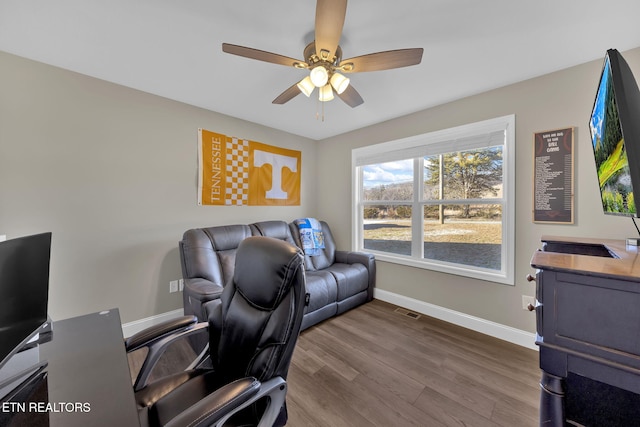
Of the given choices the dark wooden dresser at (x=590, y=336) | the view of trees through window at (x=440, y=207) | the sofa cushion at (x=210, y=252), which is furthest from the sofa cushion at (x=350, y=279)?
the dark wooden dresser at (x=590, y=336)

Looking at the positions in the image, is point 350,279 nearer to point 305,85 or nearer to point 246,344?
point 246,344

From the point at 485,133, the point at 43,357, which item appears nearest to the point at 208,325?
the point at 43,357

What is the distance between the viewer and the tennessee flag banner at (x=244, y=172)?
2785 millimetres

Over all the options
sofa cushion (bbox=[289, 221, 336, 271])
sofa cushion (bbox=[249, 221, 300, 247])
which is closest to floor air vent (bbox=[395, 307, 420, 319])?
sofa cushion (bbox=[289, 221, 336, 271])

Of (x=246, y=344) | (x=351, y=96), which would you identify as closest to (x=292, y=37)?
(x=351, y=96)

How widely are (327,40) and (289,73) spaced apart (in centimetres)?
77

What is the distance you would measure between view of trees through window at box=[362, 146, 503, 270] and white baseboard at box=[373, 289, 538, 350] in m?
0.54

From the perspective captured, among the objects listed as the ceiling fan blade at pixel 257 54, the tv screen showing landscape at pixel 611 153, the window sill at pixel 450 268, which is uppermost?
the ceiling fan blade at pixel 257 54

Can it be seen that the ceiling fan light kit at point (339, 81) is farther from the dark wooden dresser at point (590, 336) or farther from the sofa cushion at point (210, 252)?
the sofa cushion at point (210, 252)

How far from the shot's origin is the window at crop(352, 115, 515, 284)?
7.68ft

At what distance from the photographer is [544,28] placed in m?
1.52

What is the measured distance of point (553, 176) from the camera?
201cm

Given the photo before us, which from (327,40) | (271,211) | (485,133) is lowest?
(271,211)

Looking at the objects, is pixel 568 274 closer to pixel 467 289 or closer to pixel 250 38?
pixel 467 289
